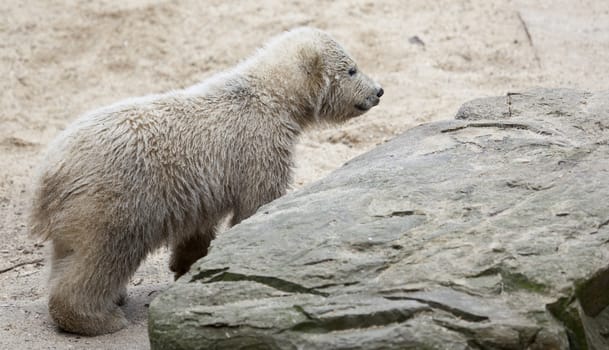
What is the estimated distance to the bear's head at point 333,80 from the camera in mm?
6484

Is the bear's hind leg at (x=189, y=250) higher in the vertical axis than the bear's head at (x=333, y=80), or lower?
lower

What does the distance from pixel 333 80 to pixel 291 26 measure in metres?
4.53

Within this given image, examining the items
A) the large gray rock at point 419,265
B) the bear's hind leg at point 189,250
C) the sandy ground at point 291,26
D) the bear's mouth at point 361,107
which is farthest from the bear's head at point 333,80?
the sandy ground at point 291,26

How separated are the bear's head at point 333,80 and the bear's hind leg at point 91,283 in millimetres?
1800

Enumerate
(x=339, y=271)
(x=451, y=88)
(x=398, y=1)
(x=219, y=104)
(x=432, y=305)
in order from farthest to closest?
(x=398, y=1), (x=451, y=88), (x=219, y=104), (x=339, y=271), (x=432, y=305)

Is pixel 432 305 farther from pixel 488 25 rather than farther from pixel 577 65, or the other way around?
pixel 488 25

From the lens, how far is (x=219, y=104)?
608 centimetres

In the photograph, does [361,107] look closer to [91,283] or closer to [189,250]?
[189,250]

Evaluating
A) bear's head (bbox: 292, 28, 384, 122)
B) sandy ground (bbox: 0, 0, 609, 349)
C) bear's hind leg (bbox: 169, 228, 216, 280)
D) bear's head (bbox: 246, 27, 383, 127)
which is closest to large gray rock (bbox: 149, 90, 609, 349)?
bear's head (bbox: 246, 27, 383, 127)

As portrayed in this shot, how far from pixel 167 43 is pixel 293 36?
15.6 ft

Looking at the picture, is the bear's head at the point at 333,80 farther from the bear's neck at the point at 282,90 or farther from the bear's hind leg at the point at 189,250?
the bear's hind leg at the point at 189,250

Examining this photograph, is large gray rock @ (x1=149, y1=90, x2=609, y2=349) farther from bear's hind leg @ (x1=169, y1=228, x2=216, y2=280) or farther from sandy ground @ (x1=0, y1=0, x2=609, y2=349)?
sandy ground @ (x1=0, y1=0, x2=609, y2=349)

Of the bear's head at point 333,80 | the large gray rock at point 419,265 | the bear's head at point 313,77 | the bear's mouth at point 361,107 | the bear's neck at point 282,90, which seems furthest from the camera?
the bear's mouth at point 361,107

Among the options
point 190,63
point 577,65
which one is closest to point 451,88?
point 577,65
